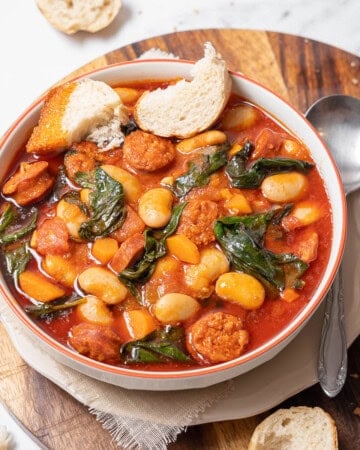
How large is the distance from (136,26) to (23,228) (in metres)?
2.04

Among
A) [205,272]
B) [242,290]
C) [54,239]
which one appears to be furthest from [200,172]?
[54,239]

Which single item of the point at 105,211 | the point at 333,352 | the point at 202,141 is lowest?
the point at 333,352

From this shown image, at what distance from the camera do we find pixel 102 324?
11.2 feet

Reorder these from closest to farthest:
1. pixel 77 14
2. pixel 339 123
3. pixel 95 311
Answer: pixel 95 311
pixel 339 123
pixel 77 14

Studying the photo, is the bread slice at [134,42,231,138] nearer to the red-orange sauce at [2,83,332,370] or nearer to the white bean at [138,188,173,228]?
the red-orange sauce at [2,83,332,370]

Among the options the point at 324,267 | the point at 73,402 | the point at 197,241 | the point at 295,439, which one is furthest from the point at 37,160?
the point at 295,439

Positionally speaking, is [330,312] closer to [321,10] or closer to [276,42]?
[276,42]

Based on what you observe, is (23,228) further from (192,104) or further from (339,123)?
(339,123)

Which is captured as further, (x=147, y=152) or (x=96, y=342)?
(x=147, y=152)

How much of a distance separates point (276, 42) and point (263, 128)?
84 cm

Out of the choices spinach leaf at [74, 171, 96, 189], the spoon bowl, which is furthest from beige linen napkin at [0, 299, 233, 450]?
the spoon bowl

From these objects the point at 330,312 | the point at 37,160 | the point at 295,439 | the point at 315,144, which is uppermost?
the point at 37,160

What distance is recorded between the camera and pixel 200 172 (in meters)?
3.75

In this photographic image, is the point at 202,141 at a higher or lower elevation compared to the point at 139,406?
higher
